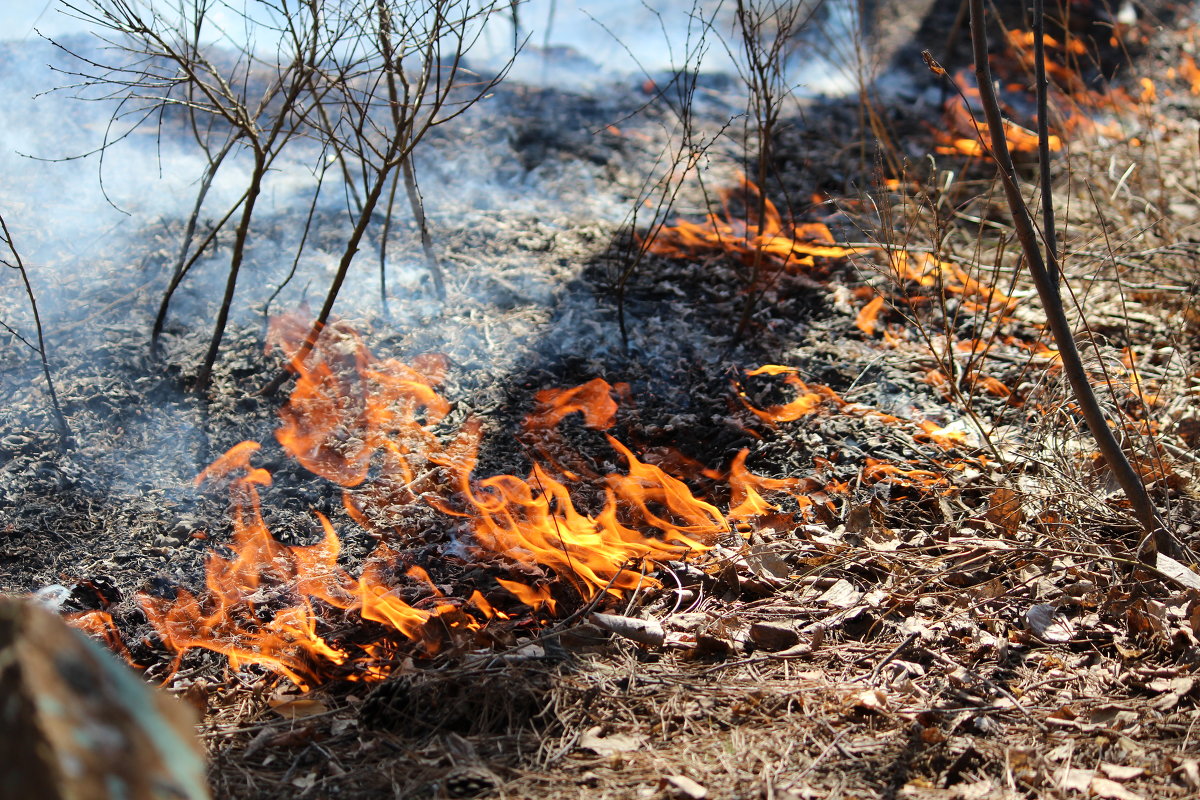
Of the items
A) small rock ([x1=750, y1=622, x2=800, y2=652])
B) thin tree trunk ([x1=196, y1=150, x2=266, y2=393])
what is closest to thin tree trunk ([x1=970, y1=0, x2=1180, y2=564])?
small rock ([x1=750, y1=622, x2=800, y2=652])

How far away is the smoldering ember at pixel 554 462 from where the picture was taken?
2.08 metres

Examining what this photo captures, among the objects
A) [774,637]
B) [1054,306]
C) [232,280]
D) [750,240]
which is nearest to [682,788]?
[774,637]

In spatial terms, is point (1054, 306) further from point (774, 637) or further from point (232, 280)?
point (232, 280)

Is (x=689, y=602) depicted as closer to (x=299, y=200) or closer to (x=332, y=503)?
(x=332, y=503)

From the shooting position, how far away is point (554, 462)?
3480 millimetres

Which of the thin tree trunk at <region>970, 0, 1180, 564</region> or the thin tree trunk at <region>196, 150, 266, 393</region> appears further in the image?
the thin tree trunk at <region>196, 150, 266, 393</region>

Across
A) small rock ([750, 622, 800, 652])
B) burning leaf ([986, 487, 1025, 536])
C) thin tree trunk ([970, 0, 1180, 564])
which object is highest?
thin tree trunk ([970, 0, 1180, 564])

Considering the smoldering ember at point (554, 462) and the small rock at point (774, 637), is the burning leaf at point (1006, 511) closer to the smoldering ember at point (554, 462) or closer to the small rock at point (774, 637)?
the smoldering ember at point (554, 462)

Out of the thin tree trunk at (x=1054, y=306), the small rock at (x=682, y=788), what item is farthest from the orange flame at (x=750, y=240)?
the small rock at (x=682, y=788)

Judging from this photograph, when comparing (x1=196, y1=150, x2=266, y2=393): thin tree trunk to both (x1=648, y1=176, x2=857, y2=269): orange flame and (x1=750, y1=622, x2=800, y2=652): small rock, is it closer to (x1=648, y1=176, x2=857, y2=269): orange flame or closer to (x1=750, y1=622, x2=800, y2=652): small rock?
(x1=648, y1=176, x2=857, y2=269): orange flame

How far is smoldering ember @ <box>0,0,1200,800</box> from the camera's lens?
6.81 ft

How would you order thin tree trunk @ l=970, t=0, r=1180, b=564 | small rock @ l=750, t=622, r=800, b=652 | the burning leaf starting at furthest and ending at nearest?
the burning leaf < small rock @ l=750, t=622, r=800, b=652 < thin tree trunk @ l=970, t=0, r=1180, b=564

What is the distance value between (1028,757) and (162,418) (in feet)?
10.7

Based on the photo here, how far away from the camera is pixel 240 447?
3.46m
